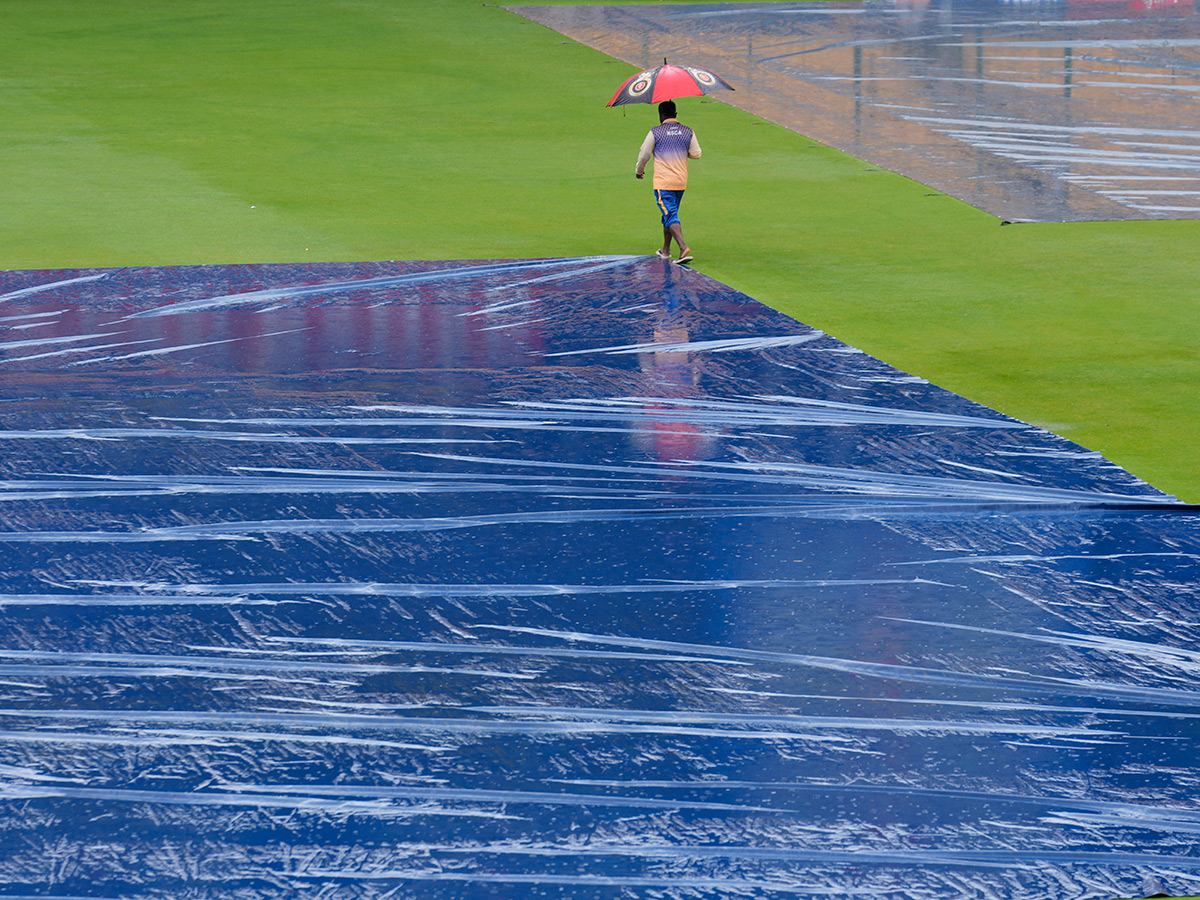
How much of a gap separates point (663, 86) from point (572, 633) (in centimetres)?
747

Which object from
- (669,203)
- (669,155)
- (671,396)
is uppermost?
(669,155)

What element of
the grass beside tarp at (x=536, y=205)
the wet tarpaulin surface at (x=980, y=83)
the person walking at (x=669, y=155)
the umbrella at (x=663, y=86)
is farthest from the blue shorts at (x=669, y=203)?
the wet tarpaulin surface at (x=980, y=83)

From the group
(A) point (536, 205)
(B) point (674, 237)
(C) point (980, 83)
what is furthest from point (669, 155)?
(C) point (980, 83)

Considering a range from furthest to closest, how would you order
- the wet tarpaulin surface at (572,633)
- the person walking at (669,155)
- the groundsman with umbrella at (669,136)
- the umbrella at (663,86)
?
the person walking at (669,155) < the groundsman with umbrella at (669,136) < the umbrella at (663,86) < the wet tarpaulin surface at (572,633)

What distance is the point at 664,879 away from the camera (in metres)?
4.95

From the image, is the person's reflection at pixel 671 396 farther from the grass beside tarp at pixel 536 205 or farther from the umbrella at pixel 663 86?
the umbrella at pixel 663 86

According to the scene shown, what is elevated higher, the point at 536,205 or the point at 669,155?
the point at 669,155

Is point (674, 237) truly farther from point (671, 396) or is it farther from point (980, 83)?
point (980, 83)

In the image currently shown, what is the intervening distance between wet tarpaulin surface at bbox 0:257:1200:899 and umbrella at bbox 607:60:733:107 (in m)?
2.95

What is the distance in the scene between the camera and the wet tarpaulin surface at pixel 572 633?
5.13m

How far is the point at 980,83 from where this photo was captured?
23656mm

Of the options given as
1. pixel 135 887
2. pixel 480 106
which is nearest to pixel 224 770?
pixel 135 887

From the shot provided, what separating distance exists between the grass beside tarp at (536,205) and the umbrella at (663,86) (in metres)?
1.73

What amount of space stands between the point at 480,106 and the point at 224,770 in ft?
60.2
